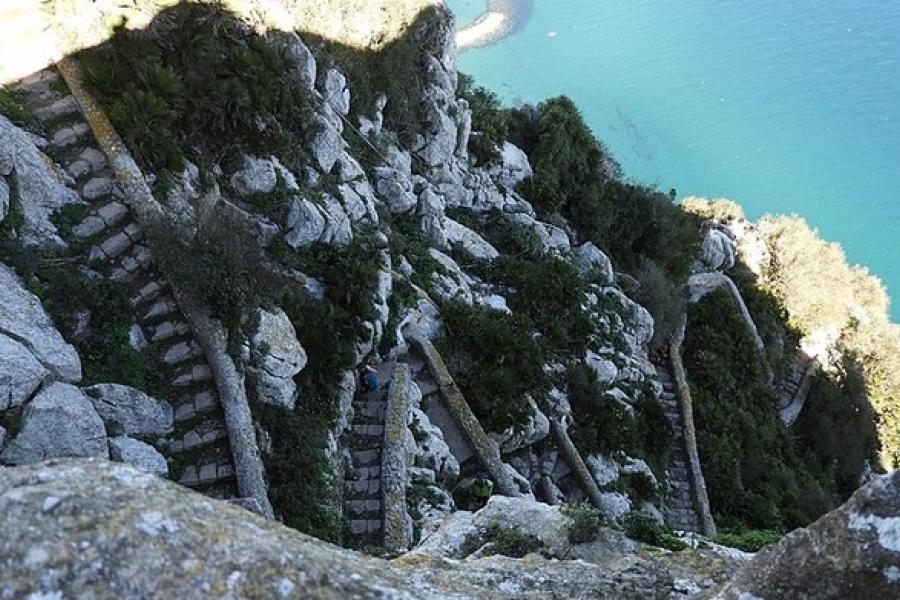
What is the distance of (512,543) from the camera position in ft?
23.9

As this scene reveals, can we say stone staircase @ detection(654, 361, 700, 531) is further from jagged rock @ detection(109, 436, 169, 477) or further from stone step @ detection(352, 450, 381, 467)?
jagged rock @ detection(109, 436, 169, 477)

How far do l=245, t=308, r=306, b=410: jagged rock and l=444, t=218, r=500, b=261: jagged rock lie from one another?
7.29 metres

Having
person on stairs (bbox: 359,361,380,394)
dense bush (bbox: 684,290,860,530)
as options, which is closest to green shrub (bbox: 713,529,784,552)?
person on stairs (bbox: 359,361,380,394)

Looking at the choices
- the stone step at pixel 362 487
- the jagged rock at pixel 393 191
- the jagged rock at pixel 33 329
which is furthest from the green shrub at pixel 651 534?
the jagged rock at pixel 393 191

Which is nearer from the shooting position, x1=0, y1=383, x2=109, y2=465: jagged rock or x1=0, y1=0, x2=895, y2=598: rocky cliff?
x1=0, y1=0, x2=895, y2=598: rocky cliff

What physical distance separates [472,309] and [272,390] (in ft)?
A: 17.9

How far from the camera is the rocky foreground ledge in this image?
3660 mm

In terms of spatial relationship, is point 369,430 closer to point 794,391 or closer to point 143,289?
point 143,289

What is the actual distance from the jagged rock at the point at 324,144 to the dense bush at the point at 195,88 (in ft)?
1.06

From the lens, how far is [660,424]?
17.5m

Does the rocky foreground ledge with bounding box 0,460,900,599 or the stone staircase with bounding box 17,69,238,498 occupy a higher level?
the stone staircase with bounding box 17,69,238,498

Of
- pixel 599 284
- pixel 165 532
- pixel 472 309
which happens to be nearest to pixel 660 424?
pixel 599 284

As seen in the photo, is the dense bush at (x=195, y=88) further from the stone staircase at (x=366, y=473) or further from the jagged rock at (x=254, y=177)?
the stone staircase at (x=366, y=473)

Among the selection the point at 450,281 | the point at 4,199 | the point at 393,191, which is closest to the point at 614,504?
the point at 450,281
